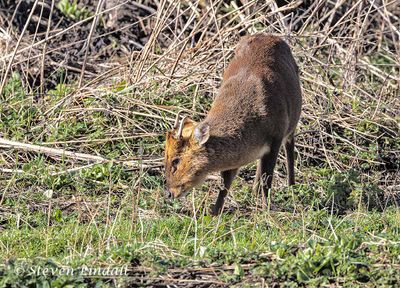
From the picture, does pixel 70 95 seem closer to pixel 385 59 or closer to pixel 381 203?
pixel 381 203

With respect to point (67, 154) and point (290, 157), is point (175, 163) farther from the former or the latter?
point (67, 154)

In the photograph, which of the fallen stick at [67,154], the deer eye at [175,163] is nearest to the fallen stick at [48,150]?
the fallen stick at [67,154]

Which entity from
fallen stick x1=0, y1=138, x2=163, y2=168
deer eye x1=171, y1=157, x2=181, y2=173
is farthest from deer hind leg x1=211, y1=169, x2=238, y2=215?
fallen stick x1=0, y1=138, x2=163, y2=168

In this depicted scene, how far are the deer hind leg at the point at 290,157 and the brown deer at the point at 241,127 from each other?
0.27 metres

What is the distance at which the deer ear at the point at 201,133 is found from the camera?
317 inches

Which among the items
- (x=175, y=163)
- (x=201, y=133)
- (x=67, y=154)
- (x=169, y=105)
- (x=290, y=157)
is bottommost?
(x=290, y=157)

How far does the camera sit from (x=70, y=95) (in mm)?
10367

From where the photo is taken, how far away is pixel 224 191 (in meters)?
8.44

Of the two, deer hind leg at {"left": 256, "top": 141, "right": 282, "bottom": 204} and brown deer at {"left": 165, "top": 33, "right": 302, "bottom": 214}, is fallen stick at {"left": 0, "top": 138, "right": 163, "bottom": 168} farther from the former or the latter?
deer hind leg at {"left": 256, "top": 141, "right": 282, "bottom": 204}

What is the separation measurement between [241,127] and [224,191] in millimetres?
593

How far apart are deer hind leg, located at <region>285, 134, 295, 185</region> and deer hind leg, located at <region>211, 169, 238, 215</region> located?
80cm

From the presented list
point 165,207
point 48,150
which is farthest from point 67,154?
point 165,207

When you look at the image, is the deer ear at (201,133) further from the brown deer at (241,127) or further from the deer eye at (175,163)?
the deer eye at (175,163)

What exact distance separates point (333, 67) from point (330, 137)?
113cm
